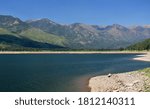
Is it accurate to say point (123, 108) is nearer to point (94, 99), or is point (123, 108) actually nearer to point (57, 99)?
point (94, 99)

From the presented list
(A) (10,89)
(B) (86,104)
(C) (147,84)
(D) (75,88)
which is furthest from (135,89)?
(A) (10,89)

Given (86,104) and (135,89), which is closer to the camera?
(86,104)

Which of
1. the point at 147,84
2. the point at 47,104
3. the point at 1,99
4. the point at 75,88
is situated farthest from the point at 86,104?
the point at 75,88

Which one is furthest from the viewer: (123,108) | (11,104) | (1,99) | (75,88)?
(75,88)

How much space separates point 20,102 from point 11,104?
1058 mm

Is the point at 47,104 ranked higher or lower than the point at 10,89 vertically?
higher

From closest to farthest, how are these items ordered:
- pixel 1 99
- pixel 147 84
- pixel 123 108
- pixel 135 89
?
pixel 123 108
pixel 1 99
pixel 135 89
pixel 147 84

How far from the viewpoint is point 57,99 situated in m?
24.9

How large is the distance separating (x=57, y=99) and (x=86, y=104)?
251 centimetres

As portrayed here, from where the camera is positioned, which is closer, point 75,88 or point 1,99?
point 1,99

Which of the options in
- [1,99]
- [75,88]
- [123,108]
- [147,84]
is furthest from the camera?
[75,88]

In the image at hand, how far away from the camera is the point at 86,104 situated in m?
23.7

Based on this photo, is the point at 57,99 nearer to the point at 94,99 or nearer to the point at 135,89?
the point at 94,99

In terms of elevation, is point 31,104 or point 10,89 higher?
point 31,104
